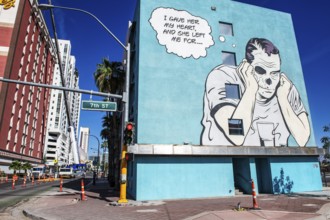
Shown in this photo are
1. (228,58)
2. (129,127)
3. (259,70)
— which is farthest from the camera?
(259,70)

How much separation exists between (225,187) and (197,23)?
44.5 feet

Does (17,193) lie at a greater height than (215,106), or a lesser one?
lesser

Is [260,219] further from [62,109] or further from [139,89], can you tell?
[62,109]

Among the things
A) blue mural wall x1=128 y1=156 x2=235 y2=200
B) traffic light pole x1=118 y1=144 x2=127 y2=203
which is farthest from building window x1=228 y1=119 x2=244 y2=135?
traffic light pole x1=118 y1=144 x2=127 y2=203

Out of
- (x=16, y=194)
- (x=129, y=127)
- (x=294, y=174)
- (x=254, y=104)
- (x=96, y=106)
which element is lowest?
(x=16, y=194)

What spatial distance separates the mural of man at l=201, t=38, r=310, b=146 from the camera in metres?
19.4

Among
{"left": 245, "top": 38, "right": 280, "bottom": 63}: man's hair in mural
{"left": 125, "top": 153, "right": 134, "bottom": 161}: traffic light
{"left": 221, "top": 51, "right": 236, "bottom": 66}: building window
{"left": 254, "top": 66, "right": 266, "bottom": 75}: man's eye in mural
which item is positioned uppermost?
{"left": 245, "top": 38, "right": 280, "bottom": 63}: man's hair in mural

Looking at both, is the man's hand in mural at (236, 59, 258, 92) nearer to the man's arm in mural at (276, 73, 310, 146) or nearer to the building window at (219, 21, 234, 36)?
the man's arm in mural at (276, 73, 310, 146)

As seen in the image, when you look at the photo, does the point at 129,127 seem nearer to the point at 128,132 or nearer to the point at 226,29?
the point at 128,132

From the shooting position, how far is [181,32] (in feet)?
67.4

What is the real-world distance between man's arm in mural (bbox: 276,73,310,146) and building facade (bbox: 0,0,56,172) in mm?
46845

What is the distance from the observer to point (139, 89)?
1827cm

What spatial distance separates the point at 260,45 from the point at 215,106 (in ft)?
26.2

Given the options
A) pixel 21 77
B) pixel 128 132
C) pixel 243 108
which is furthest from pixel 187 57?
pixel 21 77
